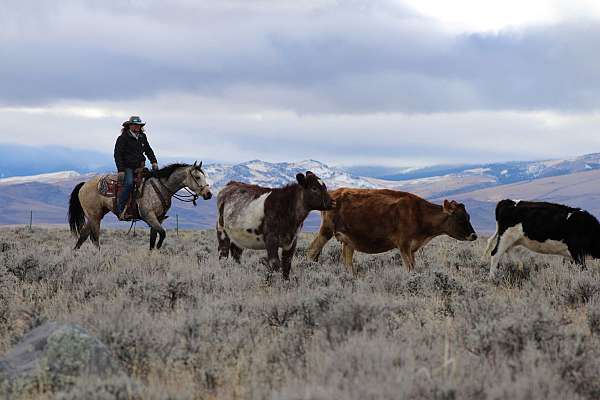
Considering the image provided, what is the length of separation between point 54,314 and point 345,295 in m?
3.05

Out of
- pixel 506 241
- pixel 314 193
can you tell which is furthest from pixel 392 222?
pixel 314 193

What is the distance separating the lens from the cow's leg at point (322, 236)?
13391 millimetres

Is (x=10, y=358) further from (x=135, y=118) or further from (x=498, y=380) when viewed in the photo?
(x=135, y=118)

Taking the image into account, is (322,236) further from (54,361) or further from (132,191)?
(54,361)

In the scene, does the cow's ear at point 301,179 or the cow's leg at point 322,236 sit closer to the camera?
the cow's ear at point 301,179

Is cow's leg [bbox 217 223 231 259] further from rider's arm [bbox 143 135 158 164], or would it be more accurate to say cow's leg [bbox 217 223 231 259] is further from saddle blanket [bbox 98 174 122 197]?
saddle blanket [bbox 98 174 122 197]

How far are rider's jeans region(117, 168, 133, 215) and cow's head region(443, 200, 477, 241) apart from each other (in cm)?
683

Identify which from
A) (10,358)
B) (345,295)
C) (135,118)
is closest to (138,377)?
(10,358)

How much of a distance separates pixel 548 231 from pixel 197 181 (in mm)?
7105

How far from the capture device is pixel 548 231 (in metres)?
12.2

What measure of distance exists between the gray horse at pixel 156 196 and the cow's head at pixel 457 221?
16.2ft

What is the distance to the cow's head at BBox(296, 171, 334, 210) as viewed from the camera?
1085 centimetres

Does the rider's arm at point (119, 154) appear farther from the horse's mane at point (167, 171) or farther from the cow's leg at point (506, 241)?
the cow's leg at point (506, 241)

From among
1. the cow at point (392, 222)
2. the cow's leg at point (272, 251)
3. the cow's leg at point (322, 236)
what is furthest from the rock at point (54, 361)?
the cow's leg at point (322, 236)
